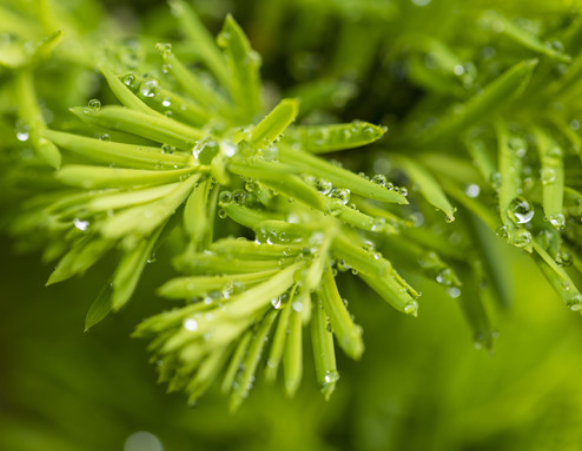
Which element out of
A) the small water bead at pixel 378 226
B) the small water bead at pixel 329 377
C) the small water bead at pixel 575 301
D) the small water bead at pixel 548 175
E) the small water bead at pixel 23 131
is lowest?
the small water bead at pixel 329 377

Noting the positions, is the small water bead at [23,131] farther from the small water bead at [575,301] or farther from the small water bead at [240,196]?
the small water bead at [575,301]

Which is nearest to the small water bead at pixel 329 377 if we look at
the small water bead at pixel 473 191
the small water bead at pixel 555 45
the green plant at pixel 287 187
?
the green plant at pixel 287 187

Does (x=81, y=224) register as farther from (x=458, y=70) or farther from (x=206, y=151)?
(x=458, y=70)

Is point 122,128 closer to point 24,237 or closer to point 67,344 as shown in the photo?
point 24,237

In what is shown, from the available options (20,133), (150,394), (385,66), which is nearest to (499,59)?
(385,66)

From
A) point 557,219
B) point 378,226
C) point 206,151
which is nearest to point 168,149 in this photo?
point 206,151

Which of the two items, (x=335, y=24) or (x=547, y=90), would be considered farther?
(x=335, y=24)

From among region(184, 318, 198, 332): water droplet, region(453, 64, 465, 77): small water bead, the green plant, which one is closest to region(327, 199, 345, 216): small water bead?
the green plant

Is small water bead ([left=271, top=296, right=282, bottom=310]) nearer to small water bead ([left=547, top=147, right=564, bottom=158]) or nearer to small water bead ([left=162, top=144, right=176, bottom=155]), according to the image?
small water bead ([left=162, top=144, right=176, bottom=155])
